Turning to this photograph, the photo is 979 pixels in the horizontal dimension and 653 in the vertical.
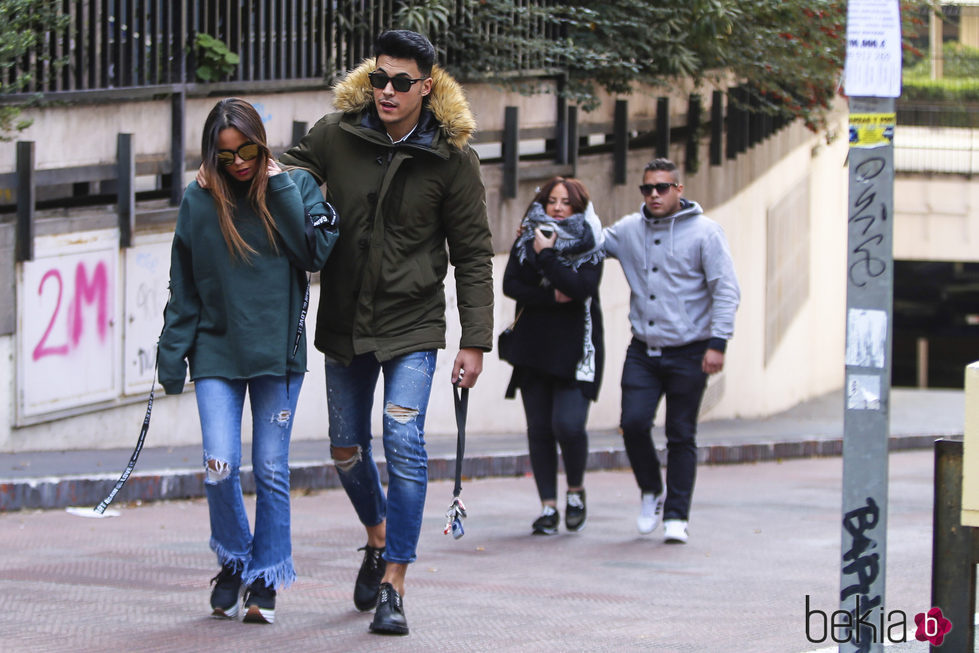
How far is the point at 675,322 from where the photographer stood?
8.08 metres

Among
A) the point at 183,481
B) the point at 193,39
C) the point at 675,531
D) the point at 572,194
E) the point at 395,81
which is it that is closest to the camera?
the point at 395,81

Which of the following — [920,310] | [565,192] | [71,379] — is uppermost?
[565,192]

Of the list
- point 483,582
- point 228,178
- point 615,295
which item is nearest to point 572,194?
point 483,582

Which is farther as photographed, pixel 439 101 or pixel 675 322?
pixel 675 322

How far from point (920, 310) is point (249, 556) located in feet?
115

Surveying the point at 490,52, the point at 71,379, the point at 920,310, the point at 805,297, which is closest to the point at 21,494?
the point at 71,379

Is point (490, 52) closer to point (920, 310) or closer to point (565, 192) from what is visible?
point (565, 192)

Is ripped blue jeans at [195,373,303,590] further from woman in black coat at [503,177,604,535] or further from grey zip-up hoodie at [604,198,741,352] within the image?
grey zip-up hoodie at [604,198,741,352]

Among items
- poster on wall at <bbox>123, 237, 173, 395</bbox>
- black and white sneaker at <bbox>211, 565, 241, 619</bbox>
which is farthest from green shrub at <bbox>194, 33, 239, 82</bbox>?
black and white sneaker at <bbox>211, 565, 241, 619</bbox>

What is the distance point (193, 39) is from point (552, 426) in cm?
489

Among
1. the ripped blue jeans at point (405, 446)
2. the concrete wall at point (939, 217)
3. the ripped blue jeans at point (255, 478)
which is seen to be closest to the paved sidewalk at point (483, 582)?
the ripped blue jeans at point (255, 478)

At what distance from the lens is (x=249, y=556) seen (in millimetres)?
5492

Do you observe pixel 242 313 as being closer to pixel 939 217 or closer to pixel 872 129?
pixel 872 129

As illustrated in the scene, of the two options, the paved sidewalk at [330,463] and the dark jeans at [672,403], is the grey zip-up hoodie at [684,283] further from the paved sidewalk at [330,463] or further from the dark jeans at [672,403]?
the paved sidewalk at [330,463]
